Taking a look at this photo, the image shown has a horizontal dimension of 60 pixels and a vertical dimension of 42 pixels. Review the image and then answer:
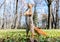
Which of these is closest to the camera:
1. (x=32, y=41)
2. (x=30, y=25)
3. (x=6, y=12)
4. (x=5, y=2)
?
(x=32, y=41)

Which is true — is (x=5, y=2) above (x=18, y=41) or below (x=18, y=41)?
above

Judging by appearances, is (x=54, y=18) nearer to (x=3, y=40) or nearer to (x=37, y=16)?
(x=37, y=16)

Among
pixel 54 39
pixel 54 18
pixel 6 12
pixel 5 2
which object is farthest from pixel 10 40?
pixel 54 18

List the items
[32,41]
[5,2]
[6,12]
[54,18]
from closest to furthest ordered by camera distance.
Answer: [32,41], [5,2], [6,12], [54,18]

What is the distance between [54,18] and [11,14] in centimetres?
846

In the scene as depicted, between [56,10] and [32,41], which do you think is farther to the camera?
[56,10]

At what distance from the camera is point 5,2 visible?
31344 millimetres

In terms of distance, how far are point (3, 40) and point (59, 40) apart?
2.20m

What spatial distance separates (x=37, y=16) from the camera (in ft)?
115

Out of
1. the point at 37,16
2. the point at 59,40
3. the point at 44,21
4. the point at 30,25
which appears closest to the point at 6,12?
the point at 37,16

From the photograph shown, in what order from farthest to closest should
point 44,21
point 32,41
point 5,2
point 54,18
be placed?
point 44,21
point 54,18
point 5,2
point 32,41

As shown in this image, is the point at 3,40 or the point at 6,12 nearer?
the point at 3,40

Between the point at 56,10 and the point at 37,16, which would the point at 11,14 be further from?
the point at 56,10

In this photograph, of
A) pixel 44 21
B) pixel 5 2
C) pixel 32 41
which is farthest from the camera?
pixel 44 21
